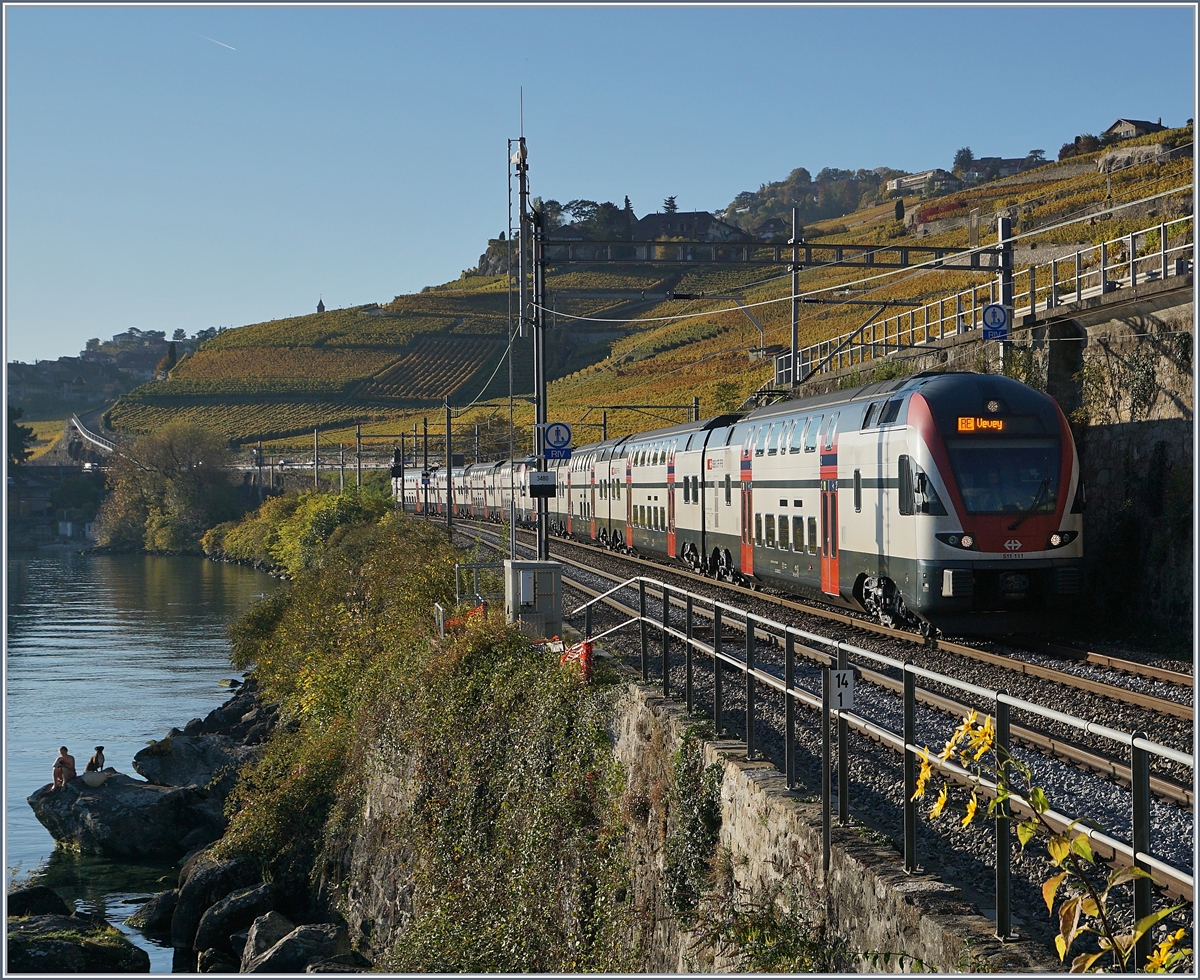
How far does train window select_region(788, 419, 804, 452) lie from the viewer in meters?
21.1

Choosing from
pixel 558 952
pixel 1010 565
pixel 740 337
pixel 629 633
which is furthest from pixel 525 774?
pixel 740 337

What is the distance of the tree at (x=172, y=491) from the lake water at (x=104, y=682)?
869 inches

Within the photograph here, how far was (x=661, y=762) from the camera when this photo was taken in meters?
10.7

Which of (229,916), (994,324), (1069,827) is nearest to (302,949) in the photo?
(229,916)

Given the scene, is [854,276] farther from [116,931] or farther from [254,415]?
[116,931]

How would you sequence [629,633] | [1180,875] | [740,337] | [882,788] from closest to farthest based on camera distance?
[1180,875] < [882,788] < [629,633] < [740,337]

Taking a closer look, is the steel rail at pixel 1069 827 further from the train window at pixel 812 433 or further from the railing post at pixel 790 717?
the train window at pixel 812 433

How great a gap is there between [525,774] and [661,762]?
304 cm

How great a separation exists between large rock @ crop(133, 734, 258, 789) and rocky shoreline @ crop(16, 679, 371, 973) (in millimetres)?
26

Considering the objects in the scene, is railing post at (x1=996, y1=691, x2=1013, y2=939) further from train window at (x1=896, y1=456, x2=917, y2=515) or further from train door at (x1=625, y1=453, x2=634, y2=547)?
train door at (x1=625, y1=453, x2=634, y2=547)

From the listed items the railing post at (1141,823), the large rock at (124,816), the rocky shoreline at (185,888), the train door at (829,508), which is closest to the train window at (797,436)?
the train door at (829,508)

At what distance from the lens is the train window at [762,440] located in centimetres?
2335

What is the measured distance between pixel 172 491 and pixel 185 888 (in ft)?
296

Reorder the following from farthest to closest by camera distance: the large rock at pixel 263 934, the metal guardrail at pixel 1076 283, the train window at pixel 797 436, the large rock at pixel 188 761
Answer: the large rock at pixel 188 761
the train window at pixel 797 436
the metal guardrail at pixel 1076 283
the large rock at pixel 263 934
